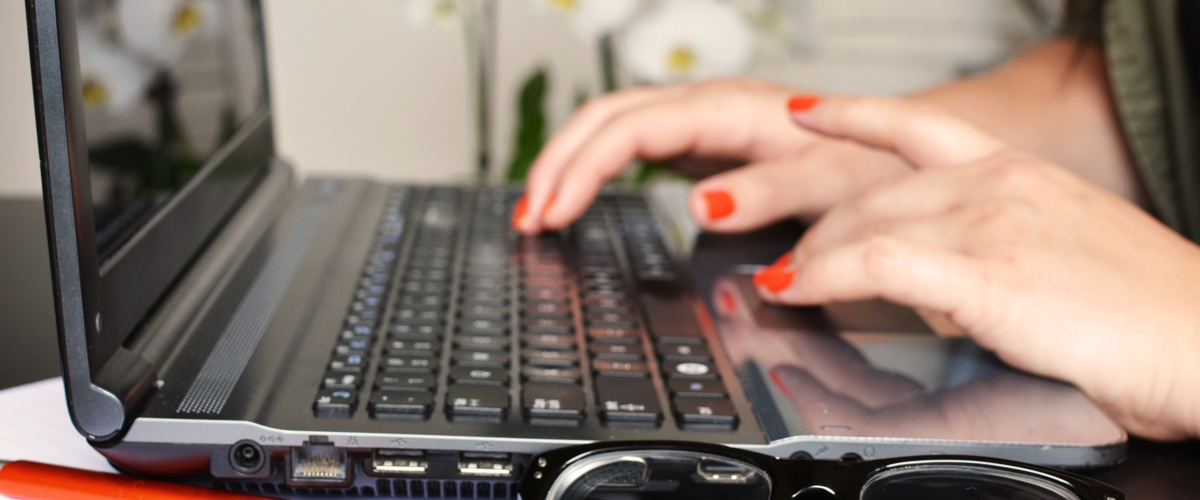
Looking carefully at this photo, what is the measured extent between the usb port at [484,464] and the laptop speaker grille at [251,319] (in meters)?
0.09

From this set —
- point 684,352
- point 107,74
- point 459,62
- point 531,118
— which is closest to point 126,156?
point 107,74

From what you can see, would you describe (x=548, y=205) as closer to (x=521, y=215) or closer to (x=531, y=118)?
(x=521, y=215)

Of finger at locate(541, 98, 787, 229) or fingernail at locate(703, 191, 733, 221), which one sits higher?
finger at locate(541, 98, 787, 229)

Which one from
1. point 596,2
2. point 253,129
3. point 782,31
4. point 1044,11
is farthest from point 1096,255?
point 1044,11

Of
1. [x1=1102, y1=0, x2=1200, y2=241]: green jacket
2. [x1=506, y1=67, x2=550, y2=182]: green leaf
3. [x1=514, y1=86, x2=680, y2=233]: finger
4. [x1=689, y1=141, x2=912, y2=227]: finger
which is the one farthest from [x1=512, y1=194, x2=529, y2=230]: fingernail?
[x1=506, y1=67, x2=550, y2=182]: green leaf

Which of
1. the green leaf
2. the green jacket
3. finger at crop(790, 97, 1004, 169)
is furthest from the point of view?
the green leaf

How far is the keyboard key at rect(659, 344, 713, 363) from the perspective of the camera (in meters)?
0.38

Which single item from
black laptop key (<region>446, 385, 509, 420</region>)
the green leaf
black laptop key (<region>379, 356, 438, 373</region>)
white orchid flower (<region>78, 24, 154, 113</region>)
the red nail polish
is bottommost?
the green leaf

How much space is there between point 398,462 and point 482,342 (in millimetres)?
96

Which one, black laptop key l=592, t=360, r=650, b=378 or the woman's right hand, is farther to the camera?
the woman's right hand

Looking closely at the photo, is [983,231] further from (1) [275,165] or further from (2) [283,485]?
(1) [275,165]

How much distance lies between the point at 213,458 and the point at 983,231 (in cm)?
35

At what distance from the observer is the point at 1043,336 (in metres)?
0.38

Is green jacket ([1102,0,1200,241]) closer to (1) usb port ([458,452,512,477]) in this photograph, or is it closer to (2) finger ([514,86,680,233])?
(2) finger ([514,86,680,233])
